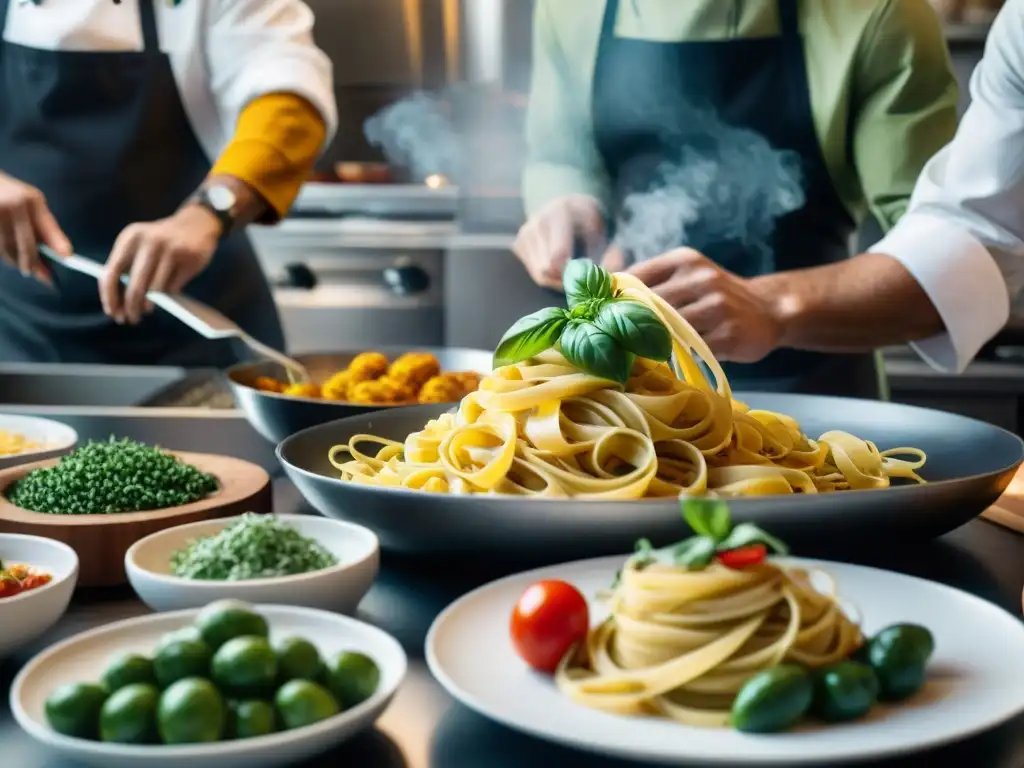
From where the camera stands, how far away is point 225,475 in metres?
1.22

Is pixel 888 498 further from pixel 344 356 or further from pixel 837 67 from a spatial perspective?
pixel 837 67

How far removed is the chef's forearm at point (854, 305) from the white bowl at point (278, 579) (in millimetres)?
1004

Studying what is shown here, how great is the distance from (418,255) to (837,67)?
5.73ft

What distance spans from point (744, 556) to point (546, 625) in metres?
0.13

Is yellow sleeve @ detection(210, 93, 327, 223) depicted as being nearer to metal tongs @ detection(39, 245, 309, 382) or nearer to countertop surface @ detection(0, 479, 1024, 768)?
metal tongs @ detection(39, 245, 309, 382)

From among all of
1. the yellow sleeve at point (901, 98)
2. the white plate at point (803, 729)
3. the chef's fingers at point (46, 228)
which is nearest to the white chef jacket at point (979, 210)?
the yellow sleeve at point (901, 98)

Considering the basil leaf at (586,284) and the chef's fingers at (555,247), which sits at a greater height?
the basil leaf at (586,284)

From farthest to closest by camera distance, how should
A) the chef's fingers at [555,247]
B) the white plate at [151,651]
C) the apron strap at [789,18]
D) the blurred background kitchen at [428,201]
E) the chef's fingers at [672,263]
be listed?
the blurred background kitchen at [428,201], the apron strap at [789,18], the chef's fingers at [555,247], the chef's fingers at [672,263], the white plate at [151,651]

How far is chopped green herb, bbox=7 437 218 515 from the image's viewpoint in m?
1.09

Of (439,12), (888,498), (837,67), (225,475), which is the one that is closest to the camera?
(888,498)

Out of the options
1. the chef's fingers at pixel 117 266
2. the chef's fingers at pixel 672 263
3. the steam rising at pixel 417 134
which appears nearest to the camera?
the chef's fingers at pixel 672 263

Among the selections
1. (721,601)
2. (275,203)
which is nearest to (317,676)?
(721,601)

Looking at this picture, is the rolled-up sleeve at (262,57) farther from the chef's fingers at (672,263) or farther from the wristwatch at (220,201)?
the chef's fingers at (672,263)

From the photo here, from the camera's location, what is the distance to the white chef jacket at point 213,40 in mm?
2477
